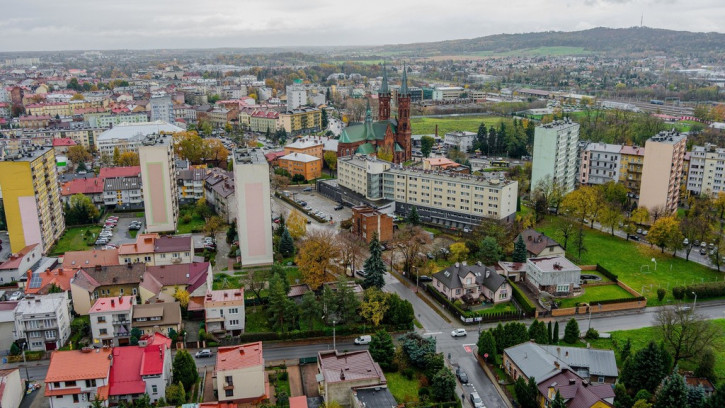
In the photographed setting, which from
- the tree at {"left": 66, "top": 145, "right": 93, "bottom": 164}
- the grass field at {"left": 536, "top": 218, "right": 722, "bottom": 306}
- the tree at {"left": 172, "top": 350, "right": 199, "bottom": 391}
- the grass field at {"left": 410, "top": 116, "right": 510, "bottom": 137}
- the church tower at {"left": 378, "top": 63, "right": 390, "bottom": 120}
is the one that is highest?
the church tower at {"left": 378, "top": 63, "right": 390, "bottom": 120}

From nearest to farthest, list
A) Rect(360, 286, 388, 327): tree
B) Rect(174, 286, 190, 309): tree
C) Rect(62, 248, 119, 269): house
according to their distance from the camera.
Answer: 1. Rect(360, 286, 388, 327): tree
2. Rect(174, 286, 190, 309): tree
3. Rect(62, 248, 119, 269): house

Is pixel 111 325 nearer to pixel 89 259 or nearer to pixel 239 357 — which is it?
pixel 239 357

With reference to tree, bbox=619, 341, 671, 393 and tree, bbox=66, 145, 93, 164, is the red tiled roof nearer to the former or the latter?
tree, bbox=619, 341, 671, 393

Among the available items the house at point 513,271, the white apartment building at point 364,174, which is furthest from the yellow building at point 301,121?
the house at point 513,271

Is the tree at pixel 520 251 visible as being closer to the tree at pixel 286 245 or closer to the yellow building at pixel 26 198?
the tree at pixel 286 245

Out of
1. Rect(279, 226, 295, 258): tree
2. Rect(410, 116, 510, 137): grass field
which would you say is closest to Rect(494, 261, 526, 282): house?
Rect(279, 226, 295, 258): tree

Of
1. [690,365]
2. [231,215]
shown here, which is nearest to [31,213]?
[231,215]

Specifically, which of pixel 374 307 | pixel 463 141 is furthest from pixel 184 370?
pixel 463 141
